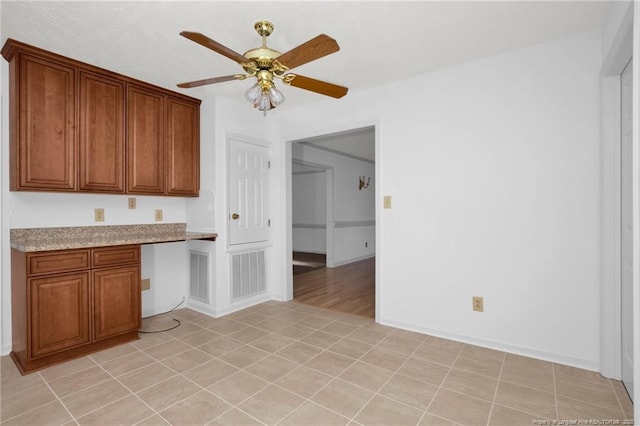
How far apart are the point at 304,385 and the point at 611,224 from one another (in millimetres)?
2290

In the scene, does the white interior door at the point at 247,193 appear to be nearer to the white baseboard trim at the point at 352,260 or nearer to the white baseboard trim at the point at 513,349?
the white baseboard trim at the point at 513,349

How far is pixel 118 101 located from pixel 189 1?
59.4 inches

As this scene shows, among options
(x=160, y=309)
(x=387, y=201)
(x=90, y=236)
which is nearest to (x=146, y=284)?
(x=160, y=309)

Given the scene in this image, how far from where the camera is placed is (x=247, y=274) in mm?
3797

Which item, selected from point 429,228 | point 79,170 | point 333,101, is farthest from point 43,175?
point 429,228

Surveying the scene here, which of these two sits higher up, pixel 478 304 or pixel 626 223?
pixel 626 223

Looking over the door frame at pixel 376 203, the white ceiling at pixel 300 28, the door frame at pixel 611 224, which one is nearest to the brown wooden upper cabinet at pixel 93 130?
the white ceiling at pixel 300 28

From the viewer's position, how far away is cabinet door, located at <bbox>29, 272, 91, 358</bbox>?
7.45 ft

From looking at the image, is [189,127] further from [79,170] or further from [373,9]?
[373,9]

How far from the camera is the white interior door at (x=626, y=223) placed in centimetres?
195

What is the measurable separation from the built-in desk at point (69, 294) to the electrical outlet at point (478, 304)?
9.08 feet

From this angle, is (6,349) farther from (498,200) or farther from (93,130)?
(498,200)

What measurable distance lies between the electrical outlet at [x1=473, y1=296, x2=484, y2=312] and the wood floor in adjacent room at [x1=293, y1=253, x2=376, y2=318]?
1118 millimetres

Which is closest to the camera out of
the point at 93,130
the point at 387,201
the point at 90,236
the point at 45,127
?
the point at 45,127
